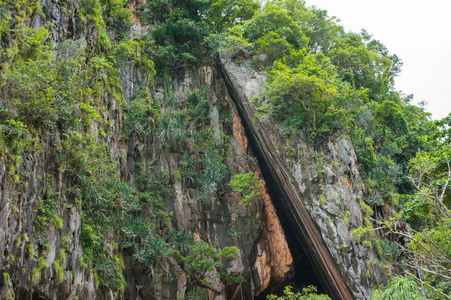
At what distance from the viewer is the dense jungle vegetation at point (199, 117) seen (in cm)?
898

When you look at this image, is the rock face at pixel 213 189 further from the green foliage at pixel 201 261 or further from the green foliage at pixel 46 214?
the green foliage at pixel 201 261

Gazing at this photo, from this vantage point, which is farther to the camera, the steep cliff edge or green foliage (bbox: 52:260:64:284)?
the steep cliff edge

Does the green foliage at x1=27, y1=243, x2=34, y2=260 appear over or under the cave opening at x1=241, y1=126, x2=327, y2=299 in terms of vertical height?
over

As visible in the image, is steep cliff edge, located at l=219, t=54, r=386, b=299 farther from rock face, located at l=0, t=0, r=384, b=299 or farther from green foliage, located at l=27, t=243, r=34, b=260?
green foliage, located at l=27, t=243, r=34, b=260

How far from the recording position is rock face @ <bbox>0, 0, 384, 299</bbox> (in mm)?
9500

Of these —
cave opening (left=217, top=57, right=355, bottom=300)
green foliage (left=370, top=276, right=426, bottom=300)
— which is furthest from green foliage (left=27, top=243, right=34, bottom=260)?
cave opening (left=217, top=57, right=355, bottom=300)

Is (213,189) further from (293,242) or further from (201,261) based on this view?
(293,242)

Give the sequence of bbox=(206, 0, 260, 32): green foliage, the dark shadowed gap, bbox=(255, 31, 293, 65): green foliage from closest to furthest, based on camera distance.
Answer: bbox=(255, 31, 293, 65): green foliage
the dark shadowed gap
bbox=(206, 0, 260, 32): green foliage

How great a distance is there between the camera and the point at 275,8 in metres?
19.6

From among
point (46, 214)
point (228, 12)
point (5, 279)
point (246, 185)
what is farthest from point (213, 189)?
point (228, 12)

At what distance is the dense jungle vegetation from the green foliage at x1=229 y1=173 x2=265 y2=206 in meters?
0.92

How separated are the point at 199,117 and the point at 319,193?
7.76 meters

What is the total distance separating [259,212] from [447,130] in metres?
10.6

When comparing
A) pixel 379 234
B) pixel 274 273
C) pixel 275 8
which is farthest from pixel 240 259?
pixel 275 8
